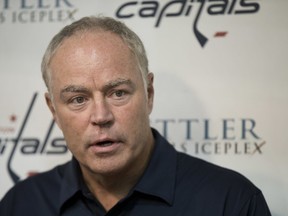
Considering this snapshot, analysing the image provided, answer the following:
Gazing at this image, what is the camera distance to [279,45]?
1541mm

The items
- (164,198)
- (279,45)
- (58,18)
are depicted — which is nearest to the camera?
(164,198)

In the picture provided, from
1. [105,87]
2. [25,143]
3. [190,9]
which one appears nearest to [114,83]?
[105,87]

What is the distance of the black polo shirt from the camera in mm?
1217

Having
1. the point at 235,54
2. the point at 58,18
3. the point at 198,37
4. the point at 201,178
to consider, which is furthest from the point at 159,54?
the point at 201,178

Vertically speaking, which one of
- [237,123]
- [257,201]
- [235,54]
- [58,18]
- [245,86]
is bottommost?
[257,201]

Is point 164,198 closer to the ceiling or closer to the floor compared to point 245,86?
closer to the floor

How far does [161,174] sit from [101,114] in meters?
0.26

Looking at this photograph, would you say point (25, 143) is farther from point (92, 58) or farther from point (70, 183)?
point (92, 58)

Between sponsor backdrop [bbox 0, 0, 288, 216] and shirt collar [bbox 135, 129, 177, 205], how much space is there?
11.6 inches

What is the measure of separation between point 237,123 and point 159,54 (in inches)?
13.7

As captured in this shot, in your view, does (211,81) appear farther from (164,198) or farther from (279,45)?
(164,198)

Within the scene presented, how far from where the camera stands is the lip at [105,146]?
1.16 m

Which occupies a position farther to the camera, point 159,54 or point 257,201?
point 159,54

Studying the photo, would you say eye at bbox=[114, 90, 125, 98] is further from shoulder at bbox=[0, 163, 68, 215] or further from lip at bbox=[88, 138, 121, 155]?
shoulder at bbox=[0, 163, 68, 215]
